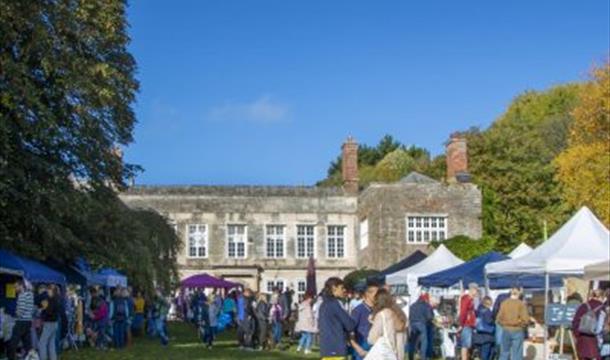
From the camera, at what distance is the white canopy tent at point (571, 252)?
2108cm

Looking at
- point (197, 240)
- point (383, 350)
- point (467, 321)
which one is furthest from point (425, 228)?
point (383, 350)

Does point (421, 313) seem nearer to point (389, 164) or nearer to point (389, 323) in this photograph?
point (389, 323)

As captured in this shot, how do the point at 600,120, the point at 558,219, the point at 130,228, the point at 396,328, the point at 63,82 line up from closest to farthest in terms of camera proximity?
the point at 396,328 → the point at 63,82 → the point at 130,228 → the point at 600,120 → the point at 558,219

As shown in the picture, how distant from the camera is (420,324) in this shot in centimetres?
2370

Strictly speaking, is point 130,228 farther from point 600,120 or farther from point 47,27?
point 600,120

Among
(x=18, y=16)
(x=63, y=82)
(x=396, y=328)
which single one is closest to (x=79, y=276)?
(x=63, y=82)

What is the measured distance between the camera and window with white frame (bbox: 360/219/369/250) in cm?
5775

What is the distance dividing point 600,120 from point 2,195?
32.2 meters

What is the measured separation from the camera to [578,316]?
1752 centimetres

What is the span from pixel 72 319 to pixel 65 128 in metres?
5.69

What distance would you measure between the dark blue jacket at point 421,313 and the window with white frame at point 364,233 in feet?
109

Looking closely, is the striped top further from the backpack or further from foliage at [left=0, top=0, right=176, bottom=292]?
the backpack

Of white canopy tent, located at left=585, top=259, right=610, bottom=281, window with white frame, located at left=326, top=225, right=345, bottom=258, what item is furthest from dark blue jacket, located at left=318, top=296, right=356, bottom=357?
window with white frame, located at left=326, top=225, right=345, bottom=258

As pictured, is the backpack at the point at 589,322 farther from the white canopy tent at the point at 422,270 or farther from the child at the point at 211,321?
the child at the point at 211,321
